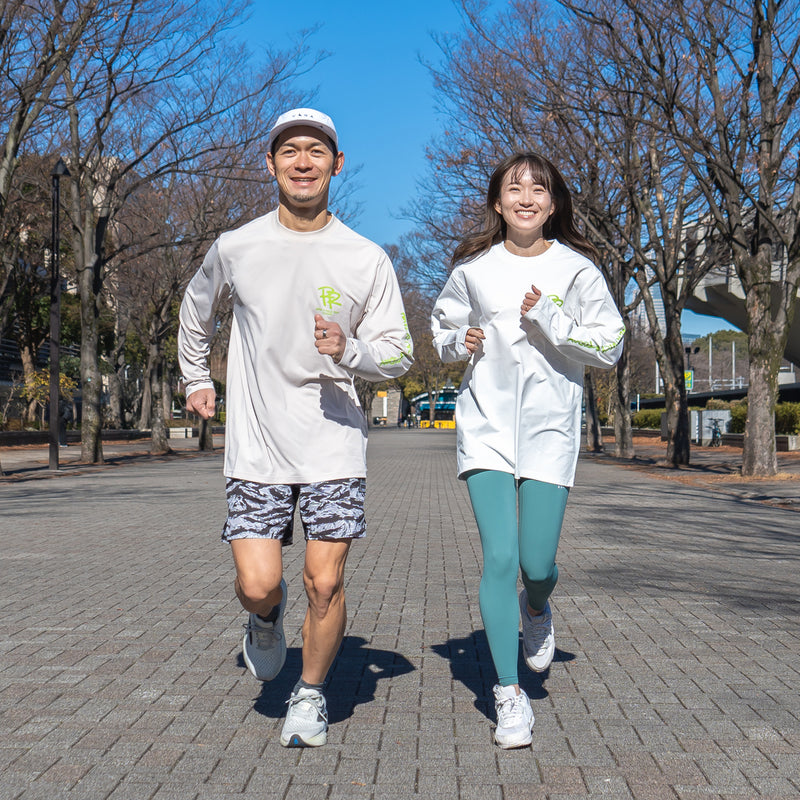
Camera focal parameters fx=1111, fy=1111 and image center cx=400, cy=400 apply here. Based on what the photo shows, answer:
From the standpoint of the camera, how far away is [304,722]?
12.4 feet

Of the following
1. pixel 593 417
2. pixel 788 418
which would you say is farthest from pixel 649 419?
pixel 788 418

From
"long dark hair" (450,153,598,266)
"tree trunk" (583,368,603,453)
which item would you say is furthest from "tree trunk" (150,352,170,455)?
"long dark hair" (450,153,598,266)

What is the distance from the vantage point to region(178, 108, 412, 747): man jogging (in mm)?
3734

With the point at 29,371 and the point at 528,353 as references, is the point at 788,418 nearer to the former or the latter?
the point at 29,371

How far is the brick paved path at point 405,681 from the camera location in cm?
352

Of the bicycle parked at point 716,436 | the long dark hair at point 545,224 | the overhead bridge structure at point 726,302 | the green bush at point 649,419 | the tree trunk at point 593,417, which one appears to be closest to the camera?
the long dark hair at point 545,224

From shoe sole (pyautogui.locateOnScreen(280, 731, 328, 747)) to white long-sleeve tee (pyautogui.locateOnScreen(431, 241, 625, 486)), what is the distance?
3.46 ft

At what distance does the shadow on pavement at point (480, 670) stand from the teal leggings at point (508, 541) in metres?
0.47

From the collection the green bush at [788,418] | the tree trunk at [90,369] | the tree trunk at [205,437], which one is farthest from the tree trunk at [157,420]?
the green bush at [788,418]

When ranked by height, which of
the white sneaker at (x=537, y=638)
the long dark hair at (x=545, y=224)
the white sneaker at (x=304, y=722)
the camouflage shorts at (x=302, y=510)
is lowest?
the white sneaker at (x=304, y=722)

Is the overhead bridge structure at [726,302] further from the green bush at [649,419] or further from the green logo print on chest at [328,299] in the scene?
the green logo print on chest at [328,299]

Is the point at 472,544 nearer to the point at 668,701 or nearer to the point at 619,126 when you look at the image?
the point at 668,701

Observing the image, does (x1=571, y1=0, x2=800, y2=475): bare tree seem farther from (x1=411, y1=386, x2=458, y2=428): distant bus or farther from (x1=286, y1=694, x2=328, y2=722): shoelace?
(x1=411, y1=386, x2=458, y2=428): distant bus

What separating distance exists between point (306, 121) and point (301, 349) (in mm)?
790
